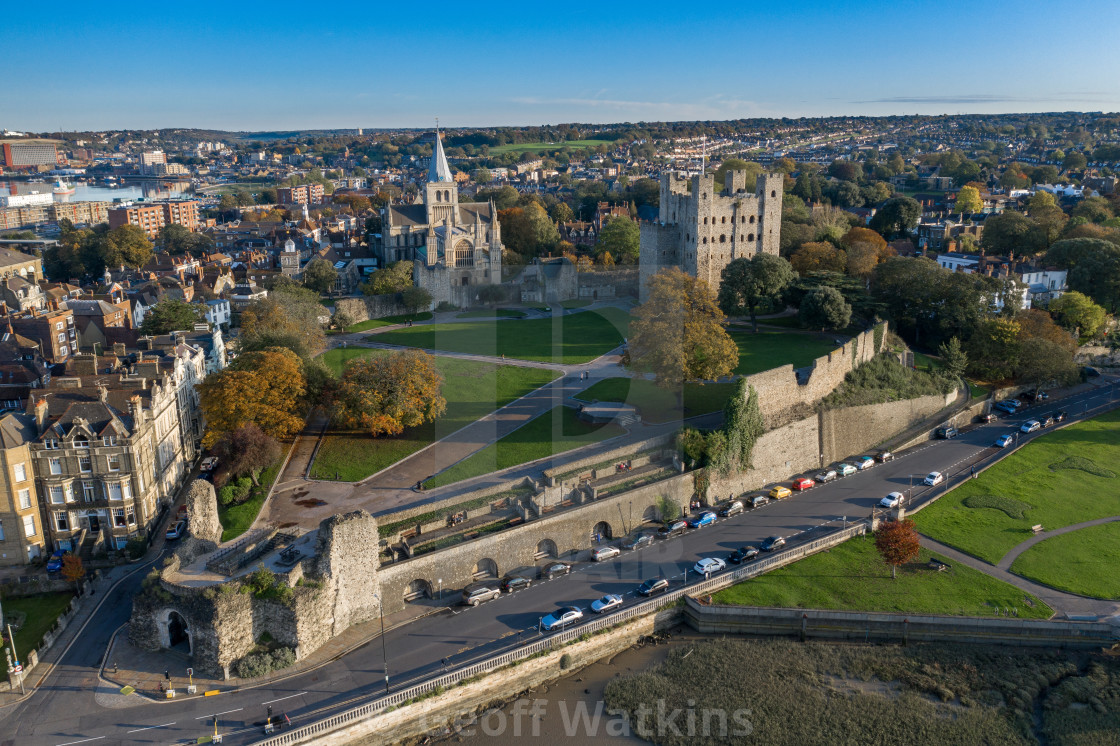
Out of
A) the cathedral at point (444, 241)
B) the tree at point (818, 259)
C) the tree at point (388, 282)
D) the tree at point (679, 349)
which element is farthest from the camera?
the cathedral at point (444, 241)

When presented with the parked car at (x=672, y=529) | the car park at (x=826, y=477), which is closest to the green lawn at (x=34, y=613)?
the parked car at (x=672, y=529)

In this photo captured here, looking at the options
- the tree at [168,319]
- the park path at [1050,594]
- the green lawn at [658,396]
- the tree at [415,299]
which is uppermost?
the tree at [168,319]

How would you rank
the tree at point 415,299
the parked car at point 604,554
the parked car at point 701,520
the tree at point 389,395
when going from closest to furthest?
1. the parked car at point 604,554
2. the parked car at point 701,520
3. the tree at point 389,395
4. the tree at point 415,299

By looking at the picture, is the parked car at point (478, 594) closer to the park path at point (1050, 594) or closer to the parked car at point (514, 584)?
the parked car at point (514, 584)

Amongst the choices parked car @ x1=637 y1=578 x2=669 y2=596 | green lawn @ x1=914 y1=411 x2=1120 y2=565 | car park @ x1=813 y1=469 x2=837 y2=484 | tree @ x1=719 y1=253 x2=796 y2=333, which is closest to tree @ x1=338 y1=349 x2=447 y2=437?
parked car @ x1=637 y1=578 x2=669 y2=596

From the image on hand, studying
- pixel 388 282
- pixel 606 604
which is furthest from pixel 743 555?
pixel 388 282

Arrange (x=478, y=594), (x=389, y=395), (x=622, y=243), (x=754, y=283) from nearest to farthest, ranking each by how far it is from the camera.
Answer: (x=478, y=594), (x=389, y=395), (x=754, y=283), (x=622, y=243)

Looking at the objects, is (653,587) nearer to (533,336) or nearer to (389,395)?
(389,395)
